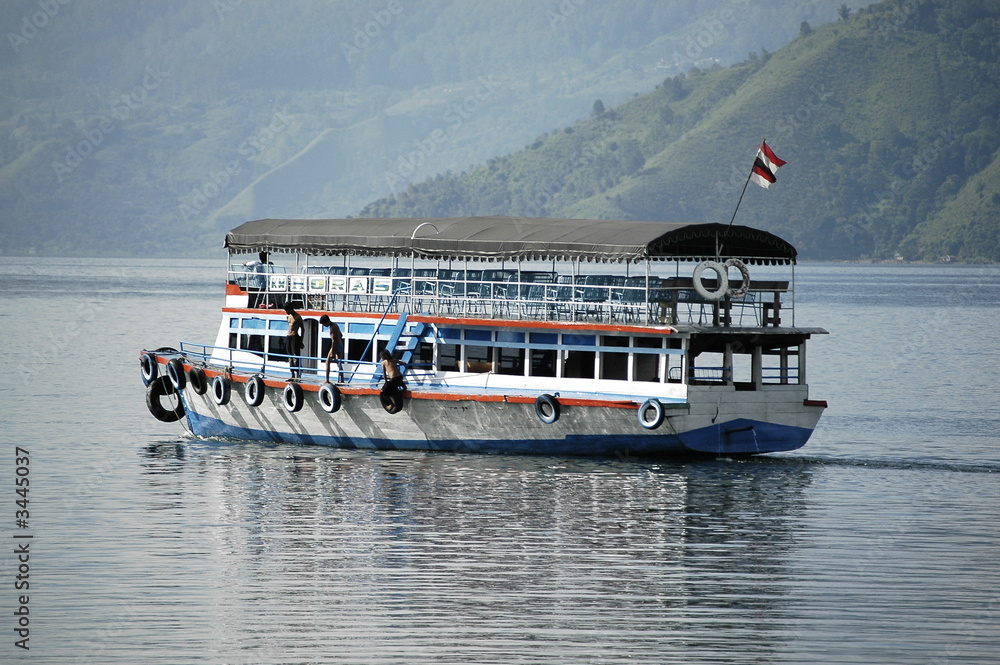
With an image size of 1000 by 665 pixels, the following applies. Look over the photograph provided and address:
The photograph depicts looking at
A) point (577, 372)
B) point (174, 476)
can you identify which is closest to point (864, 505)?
point (577, 372)

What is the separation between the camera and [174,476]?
29.3 meters

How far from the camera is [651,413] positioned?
28250 millimetres

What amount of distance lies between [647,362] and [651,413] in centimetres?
172

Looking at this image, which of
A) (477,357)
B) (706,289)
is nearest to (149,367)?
(477,357)

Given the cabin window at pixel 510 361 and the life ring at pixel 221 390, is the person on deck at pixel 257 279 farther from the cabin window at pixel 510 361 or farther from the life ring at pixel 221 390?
the cabin window at pixel 510 361

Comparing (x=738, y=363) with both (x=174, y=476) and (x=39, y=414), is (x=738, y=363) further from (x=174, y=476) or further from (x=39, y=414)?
(x=174, y=476)

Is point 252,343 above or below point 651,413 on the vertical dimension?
above

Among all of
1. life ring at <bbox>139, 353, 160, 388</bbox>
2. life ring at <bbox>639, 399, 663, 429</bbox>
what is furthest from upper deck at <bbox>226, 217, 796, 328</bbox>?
life ring at <bbox>139, 353, 160, 388</bbox>

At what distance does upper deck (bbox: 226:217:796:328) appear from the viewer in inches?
1142

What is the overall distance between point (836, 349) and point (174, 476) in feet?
143

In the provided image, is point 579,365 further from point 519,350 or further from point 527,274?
point 527,274

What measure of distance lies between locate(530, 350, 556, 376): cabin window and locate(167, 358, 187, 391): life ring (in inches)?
358

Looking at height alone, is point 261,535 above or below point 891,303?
below

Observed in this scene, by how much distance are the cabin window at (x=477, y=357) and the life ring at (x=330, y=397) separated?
115 inches
